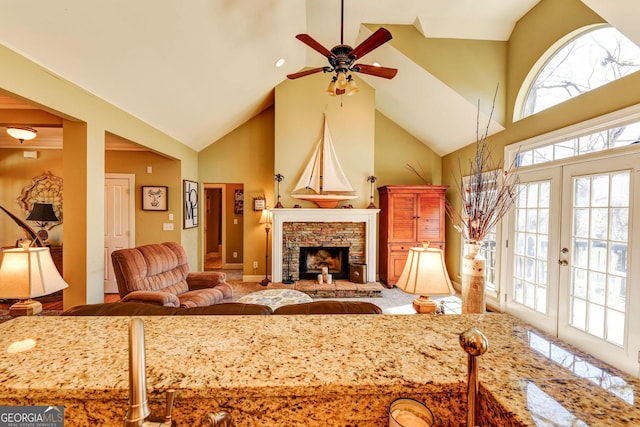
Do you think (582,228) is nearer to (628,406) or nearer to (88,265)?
(628,406)

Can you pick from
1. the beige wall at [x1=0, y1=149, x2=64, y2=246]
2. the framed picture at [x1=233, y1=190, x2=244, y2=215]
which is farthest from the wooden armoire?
the beige wall at [x1=0, y1=149, x2=64, y2=246]

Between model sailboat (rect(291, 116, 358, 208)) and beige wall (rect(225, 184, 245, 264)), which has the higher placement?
model sailboat (rect(291, 116, 358, 208))

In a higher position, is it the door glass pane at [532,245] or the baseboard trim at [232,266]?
the door glass pane at [532,245]

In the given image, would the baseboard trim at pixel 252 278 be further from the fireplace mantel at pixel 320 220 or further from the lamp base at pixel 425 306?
the lamp base at pixel 425 306

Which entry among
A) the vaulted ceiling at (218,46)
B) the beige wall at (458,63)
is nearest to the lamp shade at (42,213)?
the vaulted ceiling at (218,46)

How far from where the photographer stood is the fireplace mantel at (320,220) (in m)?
4.91

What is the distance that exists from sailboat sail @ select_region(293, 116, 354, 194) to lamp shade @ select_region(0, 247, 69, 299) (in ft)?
11.6

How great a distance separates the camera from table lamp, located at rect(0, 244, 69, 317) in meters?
1.69

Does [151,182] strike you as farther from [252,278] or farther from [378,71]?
[378,71]

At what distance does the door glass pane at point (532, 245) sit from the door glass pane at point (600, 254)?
13.9 inches

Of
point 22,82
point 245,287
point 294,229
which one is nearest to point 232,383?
point 22,82

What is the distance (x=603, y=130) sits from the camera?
253 cm

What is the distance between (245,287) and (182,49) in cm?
377

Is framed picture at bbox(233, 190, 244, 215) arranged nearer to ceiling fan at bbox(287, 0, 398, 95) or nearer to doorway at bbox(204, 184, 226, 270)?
doorway at bbox(204, 184, 226, 270)
